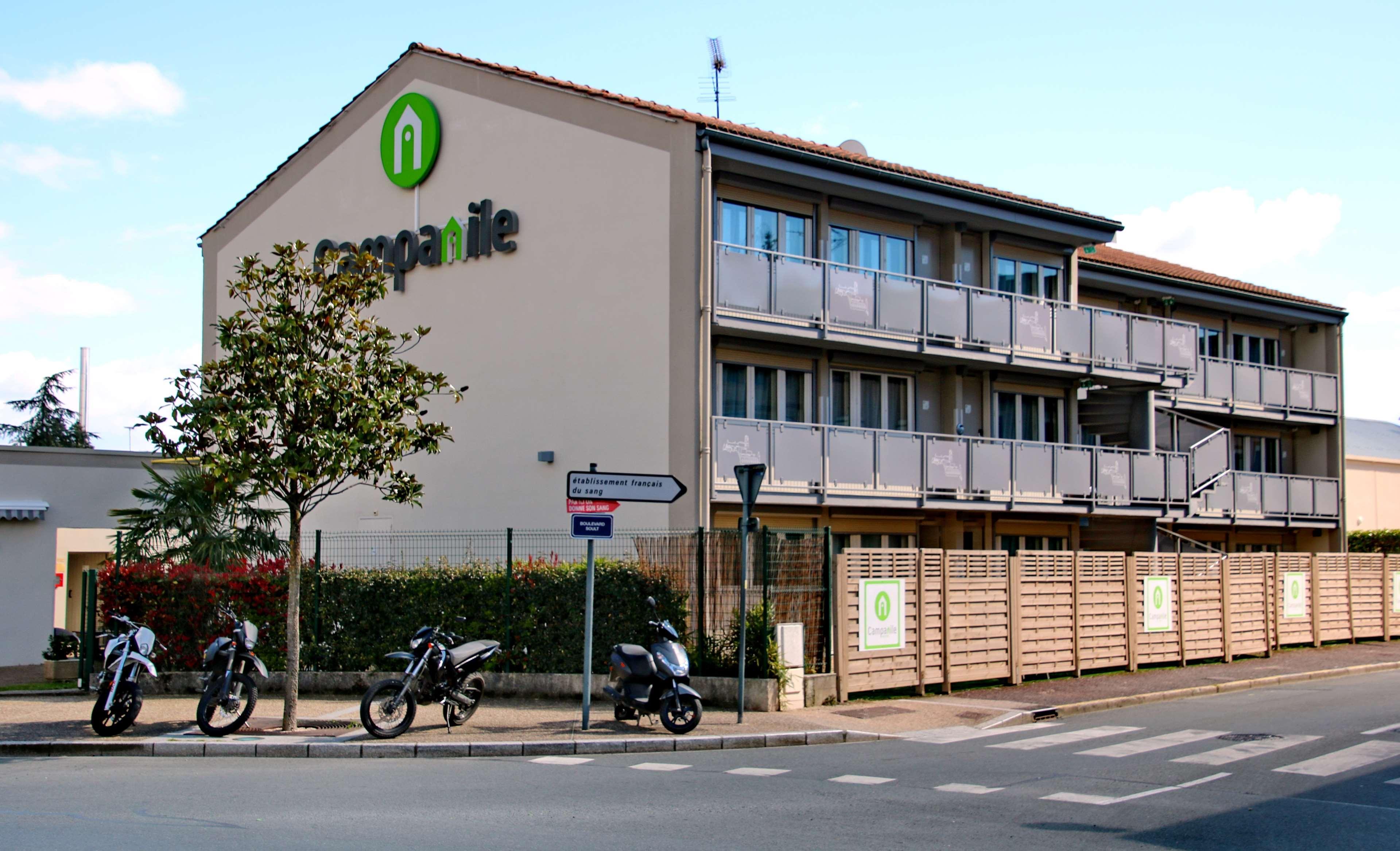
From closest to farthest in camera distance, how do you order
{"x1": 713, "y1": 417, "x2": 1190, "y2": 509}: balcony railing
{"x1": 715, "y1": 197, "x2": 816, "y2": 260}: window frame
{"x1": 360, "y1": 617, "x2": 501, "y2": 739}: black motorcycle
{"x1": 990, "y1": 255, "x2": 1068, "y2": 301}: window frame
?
{"x1": 360, "y1": 617, "x2": 501, "y2": 739}: black motorcycle, {"x1": 713, "y1": 417, "x2": 1190, "y2": 509}: balcony railing, {"x1": 715, "y1": 197, "x2": 816, "y2": 260}: window frame, {"x1": 990, "y1": 255, "x2": 1068, "y2": 301}: window frame

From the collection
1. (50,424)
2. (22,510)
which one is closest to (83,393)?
(50,424)

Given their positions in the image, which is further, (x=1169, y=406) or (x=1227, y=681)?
(x=1169, y=406)

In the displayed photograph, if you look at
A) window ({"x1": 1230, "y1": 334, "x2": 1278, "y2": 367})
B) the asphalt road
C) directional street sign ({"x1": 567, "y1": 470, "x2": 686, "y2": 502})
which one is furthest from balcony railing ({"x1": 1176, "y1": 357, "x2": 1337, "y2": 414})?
directional street sign ({"x1": 567, "y1": 470, "x2": 686, "y2": 502})

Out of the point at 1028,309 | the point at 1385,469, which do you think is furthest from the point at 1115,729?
the point at 1385,469

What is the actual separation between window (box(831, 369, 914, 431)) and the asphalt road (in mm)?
10603

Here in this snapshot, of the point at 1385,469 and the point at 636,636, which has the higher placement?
the point at 1385,469

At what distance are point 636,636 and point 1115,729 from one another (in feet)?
18.1

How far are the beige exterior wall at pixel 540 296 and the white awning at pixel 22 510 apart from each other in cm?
496

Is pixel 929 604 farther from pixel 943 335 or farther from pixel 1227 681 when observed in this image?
pixel 943 335

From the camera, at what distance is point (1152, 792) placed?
930 centimetres

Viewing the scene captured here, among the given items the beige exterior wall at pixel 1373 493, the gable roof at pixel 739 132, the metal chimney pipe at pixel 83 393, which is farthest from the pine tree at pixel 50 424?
the beige exterior wall at pixel 1373 493

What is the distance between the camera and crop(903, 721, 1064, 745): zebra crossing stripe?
12.8 meters

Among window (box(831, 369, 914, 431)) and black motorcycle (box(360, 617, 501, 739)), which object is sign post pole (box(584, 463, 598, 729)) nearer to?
black motorcycle (box(360, 617, 501, 739))

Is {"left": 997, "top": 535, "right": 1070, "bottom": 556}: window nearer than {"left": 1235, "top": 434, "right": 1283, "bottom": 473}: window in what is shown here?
Yes
